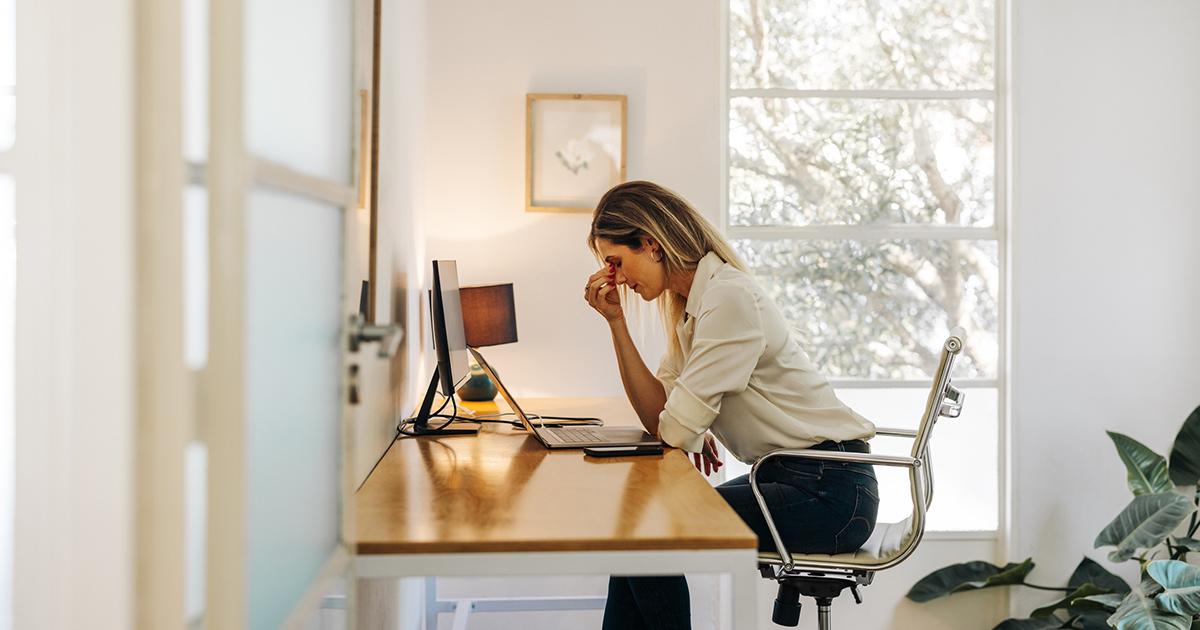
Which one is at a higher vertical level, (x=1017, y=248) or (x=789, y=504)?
(x=1017, y=248)

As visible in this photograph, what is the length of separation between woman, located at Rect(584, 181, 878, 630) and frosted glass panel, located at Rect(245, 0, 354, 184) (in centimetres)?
98

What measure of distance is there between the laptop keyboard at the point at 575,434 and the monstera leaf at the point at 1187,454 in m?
2.16

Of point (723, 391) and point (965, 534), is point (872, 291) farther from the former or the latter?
point (723, 391)

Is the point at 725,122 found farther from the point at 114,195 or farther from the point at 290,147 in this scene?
the point at 114,195

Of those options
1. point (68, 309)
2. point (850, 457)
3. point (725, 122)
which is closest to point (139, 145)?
point (68, 309)

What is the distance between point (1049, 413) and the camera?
295 cm

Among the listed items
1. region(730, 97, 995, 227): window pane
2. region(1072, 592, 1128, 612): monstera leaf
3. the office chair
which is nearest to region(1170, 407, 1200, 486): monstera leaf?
region(1072, 592, 1128, 612): monstera leaf

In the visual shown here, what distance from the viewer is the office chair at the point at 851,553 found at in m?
1.75

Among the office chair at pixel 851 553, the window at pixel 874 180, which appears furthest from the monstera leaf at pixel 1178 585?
the office chair at pixel 851 553

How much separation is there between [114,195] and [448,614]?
8.37ft

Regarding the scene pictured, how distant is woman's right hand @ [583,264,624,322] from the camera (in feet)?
7.09

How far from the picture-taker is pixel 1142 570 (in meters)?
2.68

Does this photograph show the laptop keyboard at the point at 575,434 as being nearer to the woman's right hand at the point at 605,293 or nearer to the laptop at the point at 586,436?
the laptop at the point at 586,436

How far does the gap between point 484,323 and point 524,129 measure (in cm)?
73
